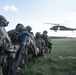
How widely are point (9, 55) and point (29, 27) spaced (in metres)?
5.06

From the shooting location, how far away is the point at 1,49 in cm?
733

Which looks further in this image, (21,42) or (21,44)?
(21,42)

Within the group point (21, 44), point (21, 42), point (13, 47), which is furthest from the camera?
point (21, 42)

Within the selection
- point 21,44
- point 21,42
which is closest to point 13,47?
point 21,44

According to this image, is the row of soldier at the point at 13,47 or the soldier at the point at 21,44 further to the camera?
the soldier at the point at 21,44

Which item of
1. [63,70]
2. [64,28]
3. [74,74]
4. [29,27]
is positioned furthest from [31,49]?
[64,28]

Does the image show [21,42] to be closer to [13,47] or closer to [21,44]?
[21,44]

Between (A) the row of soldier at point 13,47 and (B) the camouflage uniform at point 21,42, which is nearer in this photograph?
(A) the row of soldier at point 13,47

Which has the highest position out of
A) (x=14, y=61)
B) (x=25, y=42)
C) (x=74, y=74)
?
(x=25, y=42)

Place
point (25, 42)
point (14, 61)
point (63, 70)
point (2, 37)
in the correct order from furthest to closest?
point (63, 70), point (25, 42), point (14, 61), point (2, 37)

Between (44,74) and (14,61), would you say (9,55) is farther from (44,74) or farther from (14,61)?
(44,74)

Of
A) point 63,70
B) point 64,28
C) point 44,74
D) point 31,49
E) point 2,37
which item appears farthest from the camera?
point 64,28

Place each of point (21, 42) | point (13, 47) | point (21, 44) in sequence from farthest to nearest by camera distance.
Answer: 1. point (21, 42)
2. point (21, 44)
3. point (13, 47)

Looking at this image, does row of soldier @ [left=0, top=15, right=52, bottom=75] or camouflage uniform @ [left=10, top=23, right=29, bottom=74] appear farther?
camouflage uniform @ [left=10, top=23, right=29, bottom=74]
